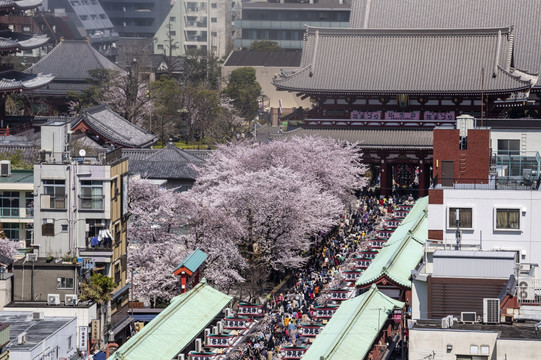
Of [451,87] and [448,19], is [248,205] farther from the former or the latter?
[448,19]

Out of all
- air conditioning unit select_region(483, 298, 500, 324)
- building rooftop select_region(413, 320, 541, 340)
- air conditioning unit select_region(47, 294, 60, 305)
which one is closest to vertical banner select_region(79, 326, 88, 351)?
air conditioning unit select_region(47, 294, 60, 305)

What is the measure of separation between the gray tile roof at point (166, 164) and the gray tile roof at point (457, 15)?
2964 centimetres

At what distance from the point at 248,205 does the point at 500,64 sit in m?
36.5

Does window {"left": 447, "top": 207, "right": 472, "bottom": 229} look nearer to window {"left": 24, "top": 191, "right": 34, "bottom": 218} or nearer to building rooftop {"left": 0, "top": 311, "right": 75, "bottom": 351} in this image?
building rooftop {"left": 0, "top": 311, "right": 75, "bottom": 351}

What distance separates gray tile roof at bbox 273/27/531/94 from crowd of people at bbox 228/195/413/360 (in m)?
12.9

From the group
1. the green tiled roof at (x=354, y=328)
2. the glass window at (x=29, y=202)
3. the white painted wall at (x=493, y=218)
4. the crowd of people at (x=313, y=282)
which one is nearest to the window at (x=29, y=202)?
the glass window at (x=29, y=202)

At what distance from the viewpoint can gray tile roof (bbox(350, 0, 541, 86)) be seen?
12525 cm

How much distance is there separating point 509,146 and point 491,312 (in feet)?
84.8

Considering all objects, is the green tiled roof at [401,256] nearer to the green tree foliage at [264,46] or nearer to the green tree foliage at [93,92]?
the green tree foliage at [93,92]

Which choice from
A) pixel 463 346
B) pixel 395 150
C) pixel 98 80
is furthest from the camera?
pixel 98 80

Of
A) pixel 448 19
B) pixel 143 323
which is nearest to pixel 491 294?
pixel 143 323

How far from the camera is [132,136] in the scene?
374ft

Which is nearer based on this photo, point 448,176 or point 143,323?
point 448,176

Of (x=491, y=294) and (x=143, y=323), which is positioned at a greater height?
(x=491, y=294)
